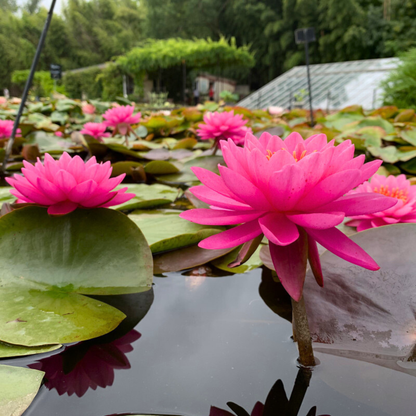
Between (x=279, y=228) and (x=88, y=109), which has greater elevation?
(x=88, y=109)

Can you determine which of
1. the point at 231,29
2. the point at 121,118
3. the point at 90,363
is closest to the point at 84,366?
the point at 90,363

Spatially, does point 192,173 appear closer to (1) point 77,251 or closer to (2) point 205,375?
(1) point 77,251

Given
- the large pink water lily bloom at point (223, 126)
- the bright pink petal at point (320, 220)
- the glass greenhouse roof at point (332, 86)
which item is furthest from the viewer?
the glass greenhouse roof at point (332, 86)

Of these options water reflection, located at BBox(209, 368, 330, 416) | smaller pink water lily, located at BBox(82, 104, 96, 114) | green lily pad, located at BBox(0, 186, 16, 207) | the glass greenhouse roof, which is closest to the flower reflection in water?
water reflection, located at BBox(209, 368, 330, 416)

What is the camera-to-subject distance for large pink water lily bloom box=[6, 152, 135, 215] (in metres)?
0.43

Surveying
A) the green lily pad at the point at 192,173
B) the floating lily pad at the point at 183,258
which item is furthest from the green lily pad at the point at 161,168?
the floating lily pad at the point at 183,258

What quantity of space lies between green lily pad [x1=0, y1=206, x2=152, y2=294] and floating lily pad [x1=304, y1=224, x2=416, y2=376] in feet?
0.72

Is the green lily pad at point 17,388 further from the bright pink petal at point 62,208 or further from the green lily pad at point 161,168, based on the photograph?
the green lily pad at point 161,168

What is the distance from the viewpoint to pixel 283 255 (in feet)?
0.98

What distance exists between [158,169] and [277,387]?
2.72 feet

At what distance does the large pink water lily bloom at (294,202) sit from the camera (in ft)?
0.90

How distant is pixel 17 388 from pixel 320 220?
293 millimetres

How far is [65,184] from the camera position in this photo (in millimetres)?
437

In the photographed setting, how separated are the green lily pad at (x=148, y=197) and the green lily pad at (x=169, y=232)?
44mm
